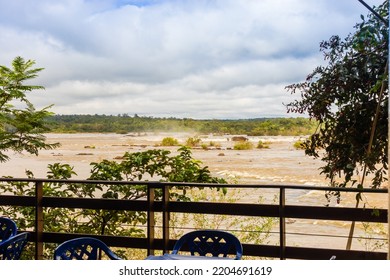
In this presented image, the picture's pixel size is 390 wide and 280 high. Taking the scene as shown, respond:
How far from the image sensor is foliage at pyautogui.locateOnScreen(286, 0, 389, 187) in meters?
3.32

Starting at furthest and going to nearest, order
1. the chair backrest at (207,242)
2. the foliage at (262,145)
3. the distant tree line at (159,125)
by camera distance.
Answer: the foliage at (262,145) → the distant tree line at (159,125) → the chair backrest at (207,242)

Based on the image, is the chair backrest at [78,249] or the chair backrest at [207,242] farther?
the chair backrest at [207,242]

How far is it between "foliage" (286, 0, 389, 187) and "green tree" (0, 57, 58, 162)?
3.48 m

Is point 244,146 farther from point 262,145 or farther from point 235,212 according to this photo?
point 235,212

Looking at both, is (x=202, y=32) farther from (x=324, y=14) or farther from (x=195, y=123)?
(x=324, y=14)

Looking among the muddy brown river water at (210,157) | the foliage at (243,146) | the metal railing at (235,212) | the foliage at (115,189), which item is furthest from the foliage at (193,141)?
the metal railing at (235,212)

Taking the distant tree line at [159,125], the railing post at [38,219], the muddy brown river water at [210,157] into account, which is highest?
the distant tree line at [159,125]

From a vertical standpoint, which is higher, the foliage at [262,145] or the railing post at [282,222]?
the foliage at [262,145]

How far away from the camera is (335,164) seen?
361 centimetres

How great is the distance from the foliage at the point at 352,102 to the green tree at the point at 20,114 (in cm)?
348

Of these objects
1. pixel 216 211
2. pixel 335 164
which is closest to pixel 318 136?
pixel 335 164

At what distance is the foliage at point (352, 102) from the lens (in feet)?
10.9

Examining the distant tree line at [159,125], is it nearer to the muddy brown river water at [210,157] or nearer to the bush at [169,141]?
the muddy brown river water at [210,157]

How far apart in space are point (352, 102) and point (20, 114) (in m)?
4.13
